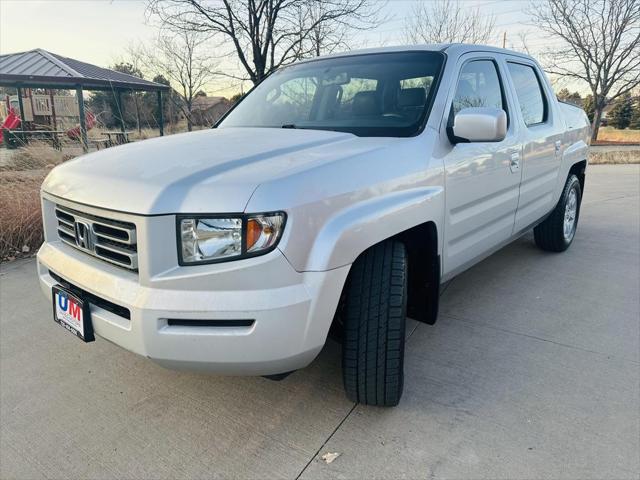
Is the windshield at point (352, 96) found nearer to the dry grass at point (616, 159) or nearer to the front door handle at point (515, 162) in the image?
the front door handle at point (515, 162)

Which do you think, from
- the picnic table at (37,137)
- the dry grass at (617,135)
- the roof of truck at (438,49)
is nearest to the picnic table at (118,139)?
the picnic table at (37,137)

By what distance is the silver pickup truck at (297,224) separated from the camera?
5.54 feet

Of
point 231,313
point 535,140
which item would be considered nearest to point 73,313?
point 231,313

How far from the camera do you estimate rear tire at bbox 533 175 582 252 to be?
4.45 m

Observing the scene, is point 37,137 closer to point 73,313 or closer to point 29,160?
point 29,160

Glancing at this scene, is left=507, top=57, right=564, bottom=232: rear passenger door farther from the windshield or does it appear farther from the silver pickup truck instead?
the windshield

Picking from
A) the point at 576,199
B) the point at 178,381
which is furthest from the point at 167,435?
the point at 576,199

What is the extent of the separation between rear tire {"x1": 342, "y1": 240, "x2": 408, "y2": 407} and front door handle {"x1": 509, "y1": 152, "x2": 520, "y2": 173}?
1.50m

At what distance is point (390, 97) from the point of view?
2.74 m

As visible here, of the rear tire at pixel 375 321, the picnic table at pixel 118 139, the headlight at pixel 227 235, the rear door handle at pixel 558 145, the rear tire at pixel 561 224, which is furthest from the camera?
the picnic table at pixel 118 139

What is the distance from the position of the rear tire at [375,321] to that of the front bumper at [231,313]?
24 cm

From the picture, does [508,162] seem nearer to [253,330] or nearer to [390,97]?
[390,97]

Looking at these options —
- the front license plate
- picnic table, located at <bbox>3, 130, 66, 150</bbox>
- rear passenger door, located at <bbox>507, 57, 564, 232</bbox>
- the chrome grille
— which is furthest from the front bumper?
picnic table, located at <bbox>3, 130, 66, 150</bbox>

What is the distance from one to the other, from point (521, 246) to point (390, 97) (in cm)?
294
